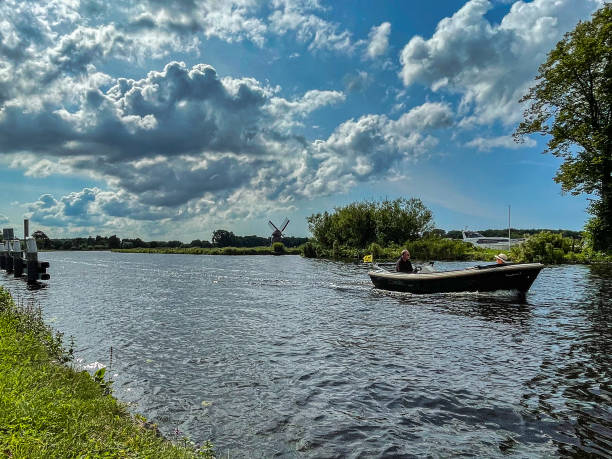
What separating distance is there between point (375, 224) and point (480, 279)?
5929 cm

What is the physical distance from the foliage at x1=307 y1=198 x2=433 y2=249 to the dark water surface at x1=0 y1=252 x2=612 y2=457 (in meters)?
57.4

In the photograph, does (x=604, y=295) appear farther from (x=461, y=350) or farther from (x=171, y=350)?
(x=171, y=350)

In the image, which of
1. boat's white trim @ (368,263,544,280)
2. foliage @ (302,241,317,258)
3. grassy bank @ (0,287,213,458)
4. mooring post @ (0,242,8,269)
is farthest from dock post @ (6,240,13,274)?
foliage @ (302,241,317,258)

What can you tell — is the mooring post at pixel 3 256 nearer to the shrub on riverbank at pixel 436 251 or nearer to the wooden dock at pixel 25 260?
the wooden dock at pixel 25 260

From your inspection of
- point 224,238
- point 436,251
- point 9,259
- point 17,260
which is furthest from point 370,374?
point 224,238

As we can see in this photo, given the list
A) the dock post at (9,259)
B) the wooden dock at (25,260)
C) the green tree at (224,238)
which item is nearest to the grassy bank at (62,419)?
the wooden dock at (25,260)

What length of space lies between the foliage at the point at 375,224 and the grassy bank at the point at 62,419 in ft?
234

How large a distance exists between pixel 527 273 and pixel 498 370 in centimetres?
1285

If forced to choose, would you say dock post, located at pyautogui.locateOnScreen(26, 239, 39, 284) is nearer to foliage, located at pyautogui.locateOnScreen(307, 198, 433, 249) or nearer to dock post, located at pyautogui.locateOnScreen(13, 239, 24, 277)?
dock post, located at pyautogui.locateOnScreen(13, 239, 24, 277)

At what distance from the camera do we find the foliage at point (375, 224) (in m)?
77.0

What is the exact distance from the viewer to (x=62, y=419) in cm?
551

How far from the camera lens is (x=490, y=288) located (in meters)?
21.2

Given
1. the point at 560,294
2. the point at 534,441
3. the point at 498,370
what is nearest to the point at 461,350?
the point at 498,370

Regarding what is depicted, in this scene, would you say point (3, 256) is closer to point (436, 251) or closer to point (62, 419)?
point (62, 419)
